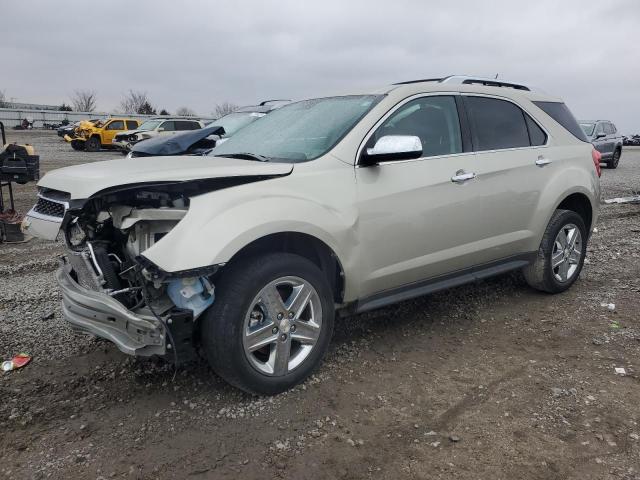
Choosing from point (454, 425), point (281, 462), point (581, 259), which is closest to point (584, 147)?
point (581, 259)

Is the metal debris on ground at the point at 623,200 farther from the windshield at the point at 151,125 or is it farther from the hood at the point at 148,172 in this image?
the windshield at the point at 151,125

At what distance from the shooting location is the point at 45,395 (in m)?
3.29

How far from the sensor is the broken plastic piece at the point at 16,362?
3604 millimetres

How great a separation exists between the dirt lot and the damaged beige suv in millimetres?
340

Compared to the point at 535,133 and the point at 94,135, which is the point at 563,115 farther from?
the point at 94,135

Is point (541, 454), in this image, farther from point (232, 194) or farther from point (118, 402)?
point (118, 402)

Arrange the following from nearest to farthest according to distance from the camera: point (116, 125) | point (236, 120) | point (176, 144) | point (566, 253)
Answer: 1. point (566, 253)
2. point (176, 144)
3. point (236, 120)
4. point (116, 125)

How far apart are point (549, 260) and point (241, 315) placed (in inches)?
126

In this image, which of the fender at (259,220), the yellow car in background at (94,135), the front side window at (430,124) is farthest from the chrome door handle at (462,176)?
the yellow car in background at (94,135)

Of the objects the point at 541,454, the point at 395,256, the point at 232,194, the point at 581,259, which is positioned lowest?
the point at 541,454

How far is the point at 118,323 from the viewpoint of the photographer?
280 centimetres

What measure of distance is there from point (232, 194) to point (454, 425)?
1779mm

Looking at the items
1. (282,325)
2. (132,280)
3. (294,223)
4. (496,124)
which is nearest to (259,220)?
(294,223)

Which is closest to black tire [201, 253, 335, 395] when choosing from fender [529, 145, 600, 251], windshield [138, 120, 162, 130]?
fender [529, 145, 600, 251]
